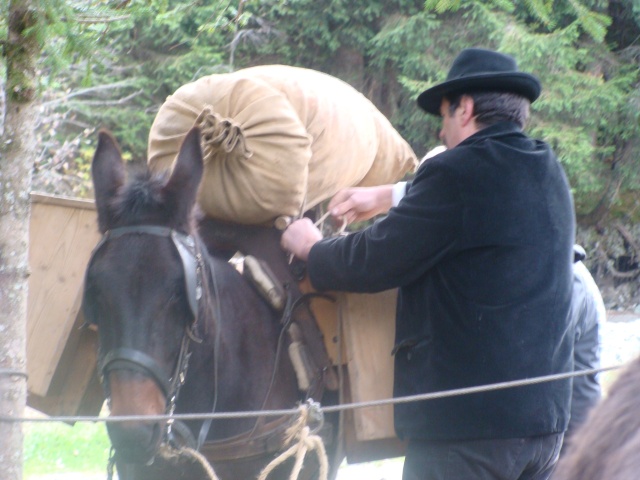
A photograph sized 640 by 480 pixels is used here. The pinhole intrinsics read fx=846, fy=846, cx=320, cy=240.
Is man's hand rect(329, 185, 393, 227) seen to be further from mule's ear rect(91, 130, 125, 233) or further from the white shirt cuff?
mule's ear rect(91, 130, 125, 233)

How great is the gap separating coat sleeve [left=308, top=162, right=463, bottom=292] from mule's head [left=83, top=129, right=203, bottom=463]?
1.87ft

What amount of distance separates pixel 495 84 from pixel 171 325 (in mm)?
1419

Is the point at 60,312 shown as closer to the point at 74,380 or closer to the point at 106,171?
the point at 74,380

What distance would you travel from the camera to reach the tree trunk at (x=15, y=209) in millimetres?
2732

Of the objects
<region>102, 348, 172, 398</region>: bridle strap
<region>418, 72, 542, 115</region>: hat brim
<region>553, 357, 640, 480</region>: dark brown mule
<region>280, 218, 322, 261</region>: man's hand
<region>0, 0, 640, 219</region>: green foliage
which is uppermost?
<region>553, 357, 640, 480</region>: dark brown mule

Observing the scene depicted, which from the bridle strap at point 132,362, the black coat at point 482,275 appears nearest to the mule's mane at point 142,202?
the bridle strap at point 132,362

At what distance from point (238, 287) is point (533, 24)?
977 centimetres

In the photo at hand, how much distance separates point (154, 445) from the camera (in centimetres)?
261

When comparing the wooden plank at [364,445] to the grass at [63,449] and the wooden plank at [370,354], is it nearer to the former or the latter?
the wooden plank at [370,354]

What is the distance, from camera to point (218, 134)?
314cm

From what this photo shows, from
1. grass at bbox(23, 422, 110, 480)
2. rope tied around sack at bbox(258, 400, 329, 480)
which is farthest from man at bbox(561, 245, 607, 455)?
grass at bbox(23, 422, 110, 480)

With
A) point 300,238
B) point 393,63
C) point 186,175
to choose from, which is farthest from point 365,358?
point 393,63

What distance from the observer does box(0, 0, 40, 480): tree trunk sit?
2.73 meters

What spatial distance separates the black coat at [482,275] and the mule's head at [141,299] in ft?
2.07
